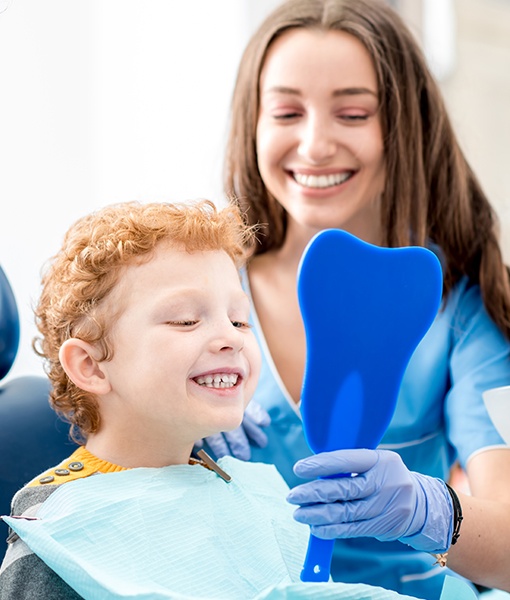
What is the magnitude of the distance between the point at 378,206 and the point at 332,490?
89 centimetres

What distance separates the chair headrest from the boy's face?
1.09ft

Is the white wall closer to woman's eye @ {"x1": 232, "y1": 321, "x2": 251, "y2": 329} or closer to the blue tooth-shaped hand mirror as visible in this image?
woman's eye @ {"x1": 232, "y1": 321, "x2": 251, "y2": 329}

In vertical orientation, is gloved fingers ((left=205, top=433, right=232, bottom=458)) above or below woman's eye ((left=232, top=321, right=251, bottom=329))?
below

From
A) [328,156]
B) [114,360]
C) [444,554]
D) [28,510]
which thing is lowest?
[444,554]

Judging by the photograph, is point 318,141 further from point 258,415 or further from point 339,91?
point 258,415

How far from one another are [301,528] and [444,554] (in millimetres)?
208

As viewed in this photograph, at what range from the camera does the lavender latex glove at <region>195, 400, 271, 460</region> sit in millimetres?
1554

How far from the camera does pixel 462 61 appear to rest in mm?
3412

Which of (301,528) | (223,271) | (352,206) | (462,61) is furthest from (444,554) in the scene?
(462,61)

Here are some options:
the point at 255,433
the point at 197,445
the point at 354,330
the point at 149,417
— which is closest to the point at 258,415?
the point at 255,433

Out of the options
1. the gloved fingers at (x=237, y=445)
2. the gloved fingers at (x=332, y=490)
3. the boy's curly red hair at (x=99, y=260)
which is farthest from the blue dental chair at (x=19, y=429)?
the gloved fingers at (x=332, y=490)

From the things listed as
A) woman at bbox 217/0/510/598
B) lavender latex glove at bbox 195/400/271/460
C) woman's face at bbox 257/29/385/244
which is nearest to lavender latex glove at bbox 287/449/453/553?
woman at bbox 217/0/510/598

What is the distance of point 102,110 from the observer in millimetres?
2295

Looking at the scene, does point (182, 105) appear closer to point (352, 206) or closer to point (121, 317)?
point (352, 206)
